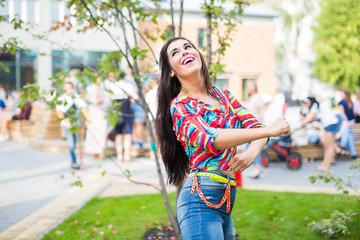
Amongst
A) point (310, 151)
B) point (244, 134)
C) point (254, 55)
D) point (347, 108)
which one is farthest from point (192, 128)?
point (254, 55)

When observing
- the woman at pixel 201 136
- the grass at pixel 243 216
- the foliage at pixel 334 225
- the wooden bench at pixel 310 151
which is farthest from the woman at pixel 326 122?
the woman at pixel 201 136

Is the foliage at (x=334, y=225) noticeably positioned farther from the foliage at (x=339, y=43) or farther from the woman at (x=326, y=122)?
the foliage at (x=339, y=43)

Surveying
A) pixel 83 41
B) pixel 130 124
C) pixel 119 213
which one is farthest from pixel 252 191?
pixel 83 41

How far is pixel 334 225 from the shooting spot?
401cm

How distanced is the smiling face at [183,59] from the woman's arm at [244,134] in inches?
18.5

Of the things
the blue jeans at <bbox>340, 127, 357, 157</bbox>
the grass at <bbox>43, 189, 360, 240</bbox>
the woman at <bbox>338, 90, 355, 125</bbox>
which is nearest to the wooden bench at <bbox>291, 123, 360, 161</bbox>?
the blue jeans at <bbox>340, 127, 357, 157</bbox>

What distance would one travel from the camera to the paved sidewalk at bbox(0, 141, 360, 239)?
505 cm

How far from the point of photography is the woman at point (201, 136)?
74.3 inches

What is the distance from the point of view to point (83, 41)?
993 inches

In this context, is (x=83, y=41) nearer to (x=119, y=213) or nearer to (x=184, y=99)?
(x=119, y=213)

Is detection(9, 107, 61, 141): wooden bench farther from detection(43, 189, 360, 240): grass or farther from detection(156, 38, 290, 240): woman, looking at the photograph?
detection(156, 38, 290, 240): woman

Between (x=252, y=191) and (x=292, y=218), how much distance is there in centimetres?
150

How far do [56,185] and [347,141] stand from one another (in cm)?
666

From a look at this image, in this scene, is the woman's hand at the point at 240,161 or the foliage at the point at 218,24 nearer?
the woman's hand at the point at 240,161
